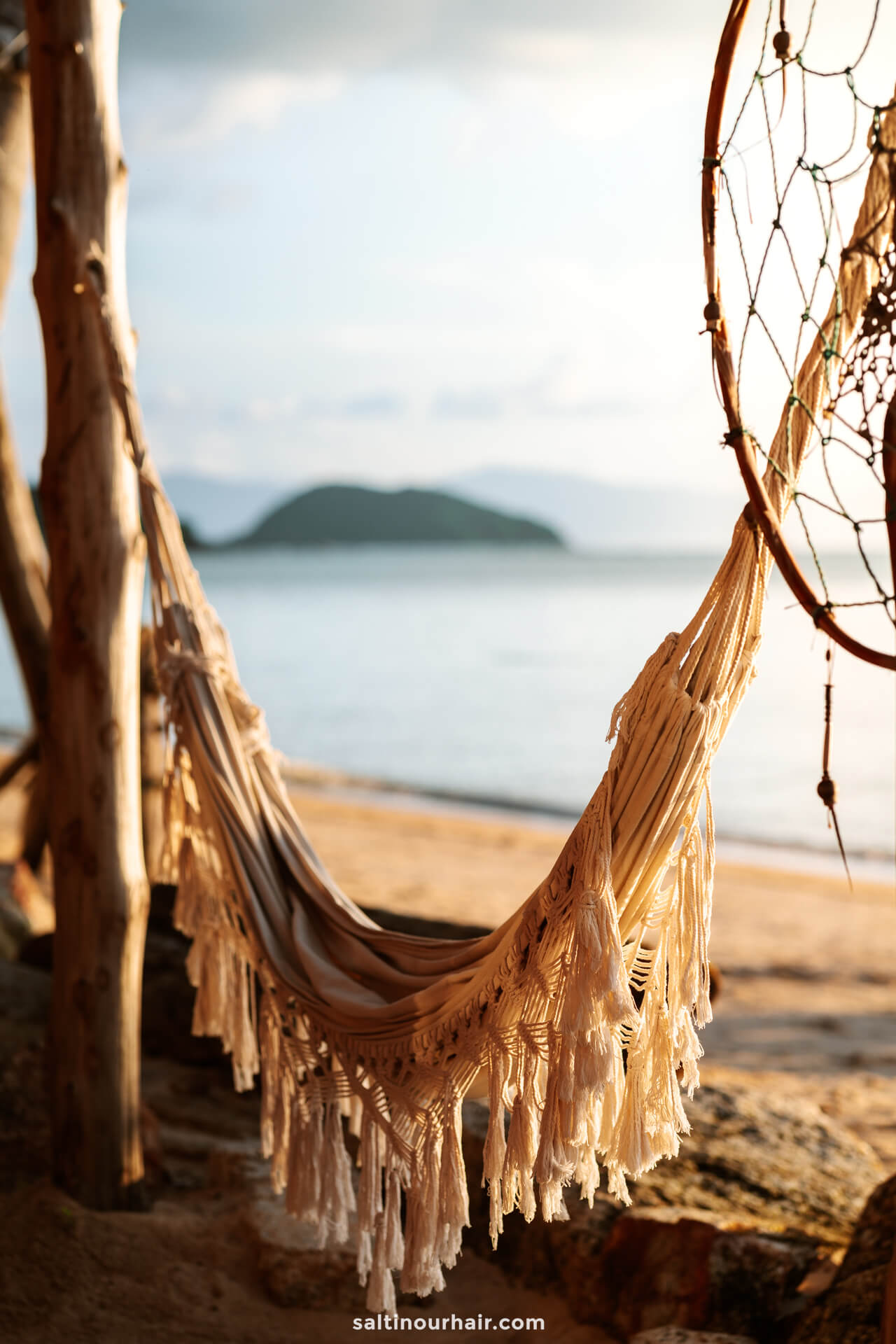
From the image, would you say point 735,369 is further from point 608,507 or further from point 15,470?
point 608,507

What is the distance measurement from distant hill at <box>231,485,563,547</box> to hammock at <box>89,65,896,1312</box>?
125 ft

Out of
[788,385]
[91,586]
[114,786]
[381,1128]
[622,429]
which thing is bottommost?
[381,1128]

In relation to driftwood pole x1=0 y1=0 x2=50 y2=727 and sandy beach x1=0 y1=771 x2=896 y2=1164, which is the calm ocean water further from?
driftwood pole x1=0 y1=0 x2=50 y2=727

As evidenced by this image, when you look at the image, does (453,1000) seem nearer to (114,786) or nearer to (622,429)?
(114,786)

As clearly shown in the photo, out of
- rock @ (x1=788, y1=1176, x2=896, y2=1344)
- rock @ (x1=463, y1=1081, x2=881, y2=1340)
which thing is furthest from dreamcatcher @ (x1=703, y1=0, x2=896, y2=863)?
rock @ (x1=463, y1=1081, x2=881, y2=1340)

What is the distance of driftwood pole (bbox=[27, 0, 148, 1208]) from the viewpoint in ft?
5.12

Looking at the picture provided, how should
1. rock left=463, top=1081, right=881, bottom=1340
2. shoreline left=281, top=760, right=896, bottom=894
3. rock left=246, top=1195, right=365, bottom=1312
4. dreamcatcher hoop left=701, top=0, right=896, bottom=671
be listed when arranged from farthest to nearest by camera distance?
shoreline left=281, top=760, right=896, bottom=894
rock left=246, top=1195, right=365, bottom=1312
rock left=463, top=1081, right=881, bottom=1340
dreamcatcher hoop left=701, top=0, right=896, bottom=671

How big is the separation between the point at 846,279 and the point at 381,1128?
40.5 inches

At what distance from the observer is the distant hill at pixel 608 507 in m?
27.8

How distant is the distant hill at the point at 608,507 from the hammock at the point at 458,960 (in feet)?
82.1

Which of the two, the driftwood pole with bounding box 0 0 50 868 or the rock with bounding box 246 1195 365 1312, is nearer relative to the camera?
the rock with bounding box 246 1195 365 1312

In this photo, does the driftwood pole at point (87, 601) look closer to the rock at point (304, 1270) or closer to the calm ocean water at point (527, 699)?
the rock at point (304, 1270)

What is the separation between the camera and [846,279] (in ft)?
3.15

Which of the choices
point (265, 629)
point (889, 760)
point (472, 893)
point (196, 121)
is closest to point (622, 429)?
point (265, 629)
